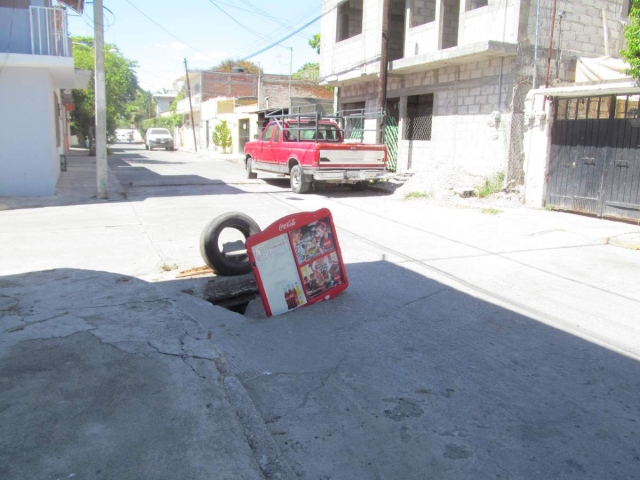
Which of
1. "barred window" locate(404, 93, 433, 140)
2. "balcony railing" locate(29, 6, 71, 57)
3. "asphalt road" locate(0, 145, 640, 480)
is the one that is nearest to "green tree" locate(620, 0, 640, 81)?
"asphalt road" locate(0, 145, 640, 480)

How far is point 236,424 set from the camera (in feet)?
10.6

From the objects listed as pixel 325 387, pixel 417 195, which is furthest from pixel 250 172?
pixel 325 387

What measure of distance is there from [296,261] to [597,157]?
8.50m

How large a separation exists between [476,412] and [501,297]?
106 inches

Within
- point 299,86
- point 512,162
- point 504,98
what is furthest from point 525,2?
point 299,86

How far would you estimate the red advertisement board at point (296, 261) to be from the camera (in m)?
5.36

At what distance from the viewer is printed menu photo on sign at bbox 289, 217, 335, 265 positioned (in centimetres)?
553

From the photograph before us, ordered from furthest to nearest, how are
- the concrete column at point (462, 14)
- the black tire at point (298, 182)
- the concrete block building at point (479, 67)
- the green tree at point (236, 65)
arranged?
the green tree at point (236, 65), the concrete column at point (462, 14), the black tire at point (298, 182), the concrete block building at point (479, 67)

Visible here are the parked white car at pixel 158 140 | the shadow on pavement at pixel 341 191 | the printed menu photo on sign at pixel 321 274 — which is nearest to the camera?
the printed menu photo on sign at pixel 321 274

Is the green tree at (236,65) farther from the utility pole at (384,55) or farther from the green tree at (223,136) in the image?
the utility pole at (384,55)

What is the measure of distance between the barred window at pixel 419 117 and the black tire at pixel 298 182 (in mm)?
5469

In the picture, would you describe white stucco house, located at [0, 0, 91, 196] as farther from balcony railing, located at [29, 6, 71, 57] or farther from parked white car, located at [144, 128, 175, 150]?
parked white car, located at [144, 128, 175, 150]

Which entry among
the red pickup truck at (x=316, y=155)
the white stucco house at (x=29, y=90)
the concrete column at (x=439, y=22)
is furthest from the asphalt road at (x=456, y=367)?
the concrete column at (x=439, y=22)

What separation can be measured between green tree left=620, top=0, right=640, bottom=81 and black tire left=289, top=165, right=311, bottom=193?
8.27 m
